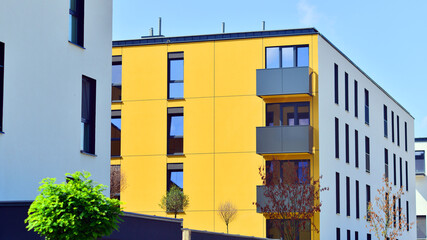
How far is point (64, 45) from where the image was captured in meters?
19.3

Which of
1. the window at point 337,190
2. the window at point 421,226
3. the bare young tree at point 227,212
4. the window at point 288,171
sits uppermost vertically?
the window at point 288,171

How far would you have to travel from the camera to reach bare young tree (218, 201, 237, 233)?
35.8 m

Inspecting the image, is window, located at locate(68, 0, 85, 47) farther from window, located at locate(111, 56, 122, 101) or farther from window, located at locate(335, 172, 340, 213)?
window, located at locate(335, 172, 340, 213)

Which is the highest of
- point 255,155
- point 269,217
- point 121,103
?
point 121,103

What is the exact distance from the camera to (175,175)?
37.4 meters

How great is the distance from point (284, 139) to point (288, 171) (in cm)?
140

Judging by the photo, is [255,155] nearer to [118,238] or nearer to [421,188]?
[118,238]

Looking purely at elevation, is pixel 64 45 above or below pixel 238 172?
above

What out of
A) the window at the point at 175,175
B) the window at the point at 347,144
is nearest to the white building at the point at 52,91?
the window at the point at 175,175

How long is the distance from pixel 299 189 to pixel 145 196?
7.41 meters

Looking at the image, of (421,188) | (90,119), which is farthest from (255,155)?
(421,188)

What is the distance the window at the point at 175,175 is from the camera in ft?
122

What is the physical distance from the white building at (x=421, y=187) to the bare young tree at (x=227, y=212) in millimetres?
34431

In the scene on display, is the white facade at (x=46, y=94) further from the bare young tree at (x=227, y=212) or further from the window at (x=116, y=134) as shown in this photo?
the window at (x=116, y=134)
